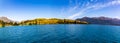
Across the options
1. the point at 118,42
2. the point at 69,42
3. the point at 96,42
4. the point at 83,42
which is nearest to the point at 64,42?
the point at 69,42

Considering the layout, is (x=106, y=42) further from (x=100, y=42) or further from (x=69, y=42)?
(x=69, y=42)

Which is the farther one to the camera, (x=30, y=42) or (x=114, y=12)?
(x=114, y=12)

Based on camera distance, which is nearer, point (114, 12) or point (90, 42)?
point (90, 42)

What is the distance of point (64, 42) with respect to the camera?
4728 centimetres

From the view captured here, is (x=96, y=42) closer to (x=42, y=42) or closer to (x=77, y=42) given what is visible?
(x=77, y=42)

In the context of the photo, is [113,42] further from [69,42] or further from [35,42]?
[35,42]

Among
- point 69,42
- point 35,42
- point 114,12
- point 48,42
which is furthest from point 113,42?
point 114,12

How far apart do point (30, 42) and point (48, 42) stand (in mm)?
4924

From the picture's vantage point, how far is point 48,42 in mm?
47312

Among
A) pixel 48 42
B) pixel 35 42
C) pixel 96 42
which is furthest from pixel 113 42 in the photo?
pixel 35 42

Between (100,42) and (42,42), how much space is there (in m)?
15.0

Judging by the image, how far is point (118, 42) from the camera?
49438mm

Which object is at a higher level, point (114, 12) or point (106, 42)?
point (114, 12)

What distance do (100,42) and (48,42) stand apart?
13.5 meters
